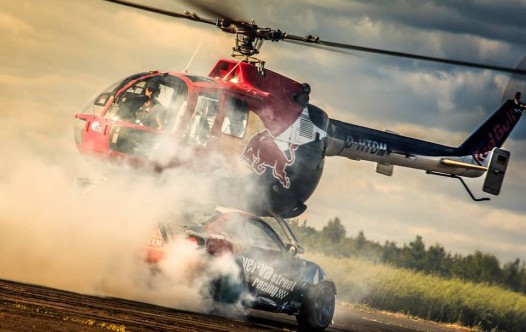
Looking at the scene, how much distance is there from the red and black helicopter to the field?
12.7 metres

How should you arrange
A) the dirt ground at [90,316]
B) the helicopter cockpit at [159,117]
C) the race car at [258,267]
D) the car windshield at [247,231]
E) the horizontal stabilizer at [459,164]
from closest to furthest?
1. the dirt ground at [90,316]
2. the race car at [258,267]
3. the car windshield at [247,231]
4. the helicopter cockpit at [159,117]
5. the horizontal stabilizer at [459,164]

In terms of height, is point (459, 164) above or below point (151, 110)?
above

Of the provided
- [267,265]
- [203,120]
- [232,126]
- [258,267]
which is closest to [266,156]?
[232,126]

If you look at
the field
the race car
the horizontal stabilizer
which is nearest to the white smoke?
the race car

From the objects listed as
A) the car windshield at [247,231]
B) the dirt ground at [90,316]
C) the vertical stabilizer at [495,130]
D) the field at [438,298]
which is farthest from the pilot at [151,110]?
the field at [438,298]

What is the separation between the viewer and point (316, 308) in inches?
709

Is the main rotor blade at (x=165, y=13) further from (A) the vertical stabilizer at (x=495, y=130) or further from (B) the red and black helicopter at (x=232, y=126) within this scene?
(A) the vertical stabilizer at (x=495, y=130)

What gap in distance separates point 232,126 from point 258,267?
10.7 ft

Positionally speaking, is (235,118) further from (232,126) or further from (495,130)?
(495,130)

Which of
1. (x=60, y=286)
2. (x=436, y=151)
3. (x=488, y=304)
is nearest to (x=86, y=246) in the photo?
(x=60, y=286)

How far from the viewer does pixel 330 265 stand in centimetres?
3684

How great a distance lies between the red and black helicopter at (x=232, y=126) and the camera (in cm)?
1820

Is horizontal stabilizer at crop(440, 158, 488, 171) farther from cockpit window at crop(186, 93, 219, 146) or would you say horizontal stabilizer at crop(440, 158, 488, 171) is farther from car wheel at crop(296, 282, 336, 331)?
cockpit window at crop(186, 93, 219, 146)

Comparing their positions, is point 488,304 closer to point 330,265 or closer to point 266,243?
point 330,265
